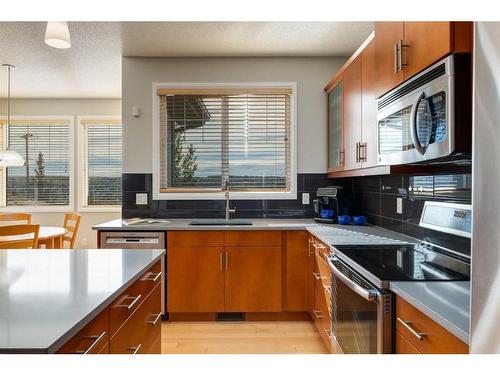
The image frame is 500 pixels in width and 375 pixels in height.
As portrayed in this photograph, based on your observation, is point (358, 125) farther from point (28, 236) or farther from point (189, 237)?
point (28, 236)

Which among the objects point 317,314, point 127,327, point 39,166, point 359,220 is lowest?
point 317,314

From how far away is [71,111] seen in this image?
17.3 feet

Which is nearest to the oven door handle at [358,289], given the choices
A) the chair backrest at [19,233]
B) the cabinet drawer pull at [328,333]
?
the cabinet drawer pull at [328,333]

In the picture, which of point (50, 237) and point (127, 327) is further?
point (50, 237)

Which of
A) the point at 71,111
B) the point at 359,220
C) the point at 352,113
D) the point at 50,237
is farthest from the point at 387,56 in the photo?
the point at 71,111

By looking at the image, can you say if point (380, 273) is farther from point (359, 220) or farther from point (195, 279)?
point (195, 279)

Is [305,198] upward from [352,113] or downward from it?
downward

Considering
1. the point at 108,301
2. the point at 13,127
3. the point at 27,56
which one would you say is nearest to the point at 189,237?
the point at 108,301

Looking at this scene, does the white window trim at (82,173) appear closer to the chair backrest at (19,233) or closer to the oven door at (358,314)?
the chair backrest at (19,233)

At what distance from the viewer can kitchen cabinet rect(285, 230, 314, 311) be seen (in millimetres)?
2941

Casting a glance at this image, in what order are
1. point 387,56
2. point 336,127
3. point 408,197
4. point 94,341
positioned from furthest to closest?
1. point 336,127
2. point 408,197
3. point 387,56
4. point 94,341

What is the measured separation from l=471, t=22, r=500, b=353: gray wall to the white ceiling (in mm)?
2431

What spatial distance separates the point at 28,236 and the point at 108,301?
2981mm

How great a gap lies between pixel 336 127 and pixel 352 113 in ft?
1.67
